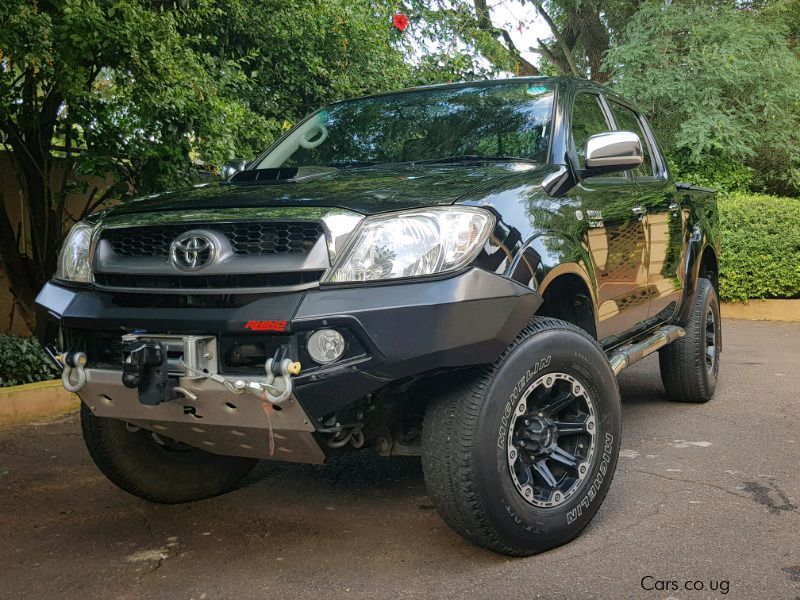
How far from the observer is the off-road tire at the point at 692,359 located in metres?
5.72

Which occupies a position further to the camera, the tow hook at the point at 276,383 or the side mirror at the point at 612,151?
the side mirror at the point at 612,151

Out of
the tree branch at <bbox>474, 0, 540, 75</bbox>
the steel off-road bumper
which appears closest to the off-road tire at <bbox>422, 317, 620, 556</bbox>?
the steel off-road bumper

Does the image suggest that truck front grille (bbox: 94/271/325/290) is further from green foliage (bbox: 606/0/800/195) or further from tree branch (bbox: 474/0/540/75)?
green foliage (bbox: 606/0/800/195)

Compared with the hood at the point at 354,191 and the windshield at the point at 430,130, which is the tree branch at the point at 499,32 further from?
the hood at the point at 354,191

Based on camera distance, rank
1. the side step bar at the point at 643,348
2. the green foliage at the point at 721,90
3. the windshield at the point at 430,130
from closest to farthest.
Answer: the windshield at the point at 430,130
the side step bar at the point at 643,348
the green foliage at the point at 721,90

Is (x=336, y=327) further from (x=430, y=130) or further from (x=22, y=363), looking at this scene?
(x=22, y=363)

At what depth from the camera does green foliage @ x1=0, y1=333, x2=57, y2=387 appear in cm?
608

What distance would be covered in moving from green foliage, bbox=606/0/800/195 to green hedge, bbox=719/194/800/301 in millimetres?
2130

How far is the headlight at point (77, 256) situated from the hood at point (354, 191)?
0.53 ft

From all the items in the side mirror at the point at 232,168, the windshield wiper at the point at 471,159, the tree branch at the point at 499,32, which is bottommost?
the windshield wiper at the point at 471,159

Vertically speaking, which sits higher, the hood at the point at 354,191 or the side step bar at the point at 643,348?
the hood at the point at 354,191

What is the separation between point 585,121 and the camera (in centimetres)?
450

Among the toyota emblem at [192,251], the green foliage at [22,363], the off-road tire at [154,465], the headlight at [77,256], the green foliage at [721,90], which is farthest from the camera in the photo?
the green foliage at [721,90]

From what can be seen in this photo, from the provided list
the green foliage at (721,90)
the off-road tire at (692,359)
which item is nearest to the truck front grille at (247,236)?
the off-road tire at (692,359)
